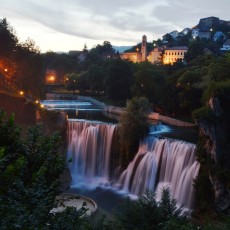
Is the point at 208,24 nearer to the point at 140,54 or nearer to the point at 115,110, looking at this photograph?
the point at 140,54

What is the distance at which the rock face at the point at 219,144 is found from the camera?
86.1 feet

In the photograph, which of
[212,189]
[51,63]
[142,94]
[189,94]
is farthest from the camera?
[51,63]

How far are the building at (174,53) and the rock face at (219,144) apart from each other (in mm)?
94832

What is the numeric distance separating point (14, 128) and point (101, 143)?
27.5 meters

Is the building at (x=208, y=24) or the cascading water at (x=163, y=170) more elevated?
the building at (x=208, y=24)

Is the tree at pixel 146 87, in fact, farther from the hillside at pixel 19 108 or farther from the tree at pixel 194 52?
the tree at pixel 194 52

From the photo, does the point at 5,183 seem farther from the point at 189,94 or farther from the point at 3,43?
the point at 3,43

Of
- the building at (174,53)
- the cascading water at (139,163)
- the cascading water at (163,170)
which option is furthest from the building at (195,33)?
the cascading water at (163,170)

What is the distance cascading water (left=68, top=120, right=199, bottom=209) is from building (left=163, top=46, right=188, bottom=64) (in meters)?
86.6

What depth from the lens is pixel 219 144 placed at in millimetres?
28250

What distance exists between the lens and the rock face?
A: 1033 inches

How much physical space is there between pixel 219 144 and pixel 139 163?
824 cm

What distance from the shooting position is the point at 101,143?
38.4 metres

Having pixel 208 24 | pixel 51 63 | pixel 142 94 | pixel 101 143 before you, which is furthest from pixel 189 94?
pixel 208 24
